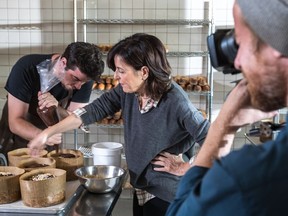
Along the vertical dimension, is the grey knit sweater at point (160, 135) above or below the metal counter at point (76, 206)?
above

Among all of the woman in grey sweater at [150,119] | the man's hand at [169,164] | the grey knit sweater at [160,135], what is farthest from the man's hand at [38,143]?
the man's hand at [169,164]

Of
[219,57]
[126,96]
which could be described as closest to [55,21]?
[126,96]

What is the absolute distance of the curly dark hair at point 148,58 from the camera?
5.50 ft

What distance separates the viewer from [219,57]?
33.1 inches

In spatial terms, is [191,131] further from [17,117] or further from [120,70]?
[17,117]

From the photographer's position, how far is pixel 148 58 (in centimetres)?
168

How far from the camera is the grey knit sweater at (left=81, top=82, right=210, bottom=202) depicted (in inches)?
63.4

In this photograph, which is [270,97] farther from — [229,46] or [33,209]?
[33,209]

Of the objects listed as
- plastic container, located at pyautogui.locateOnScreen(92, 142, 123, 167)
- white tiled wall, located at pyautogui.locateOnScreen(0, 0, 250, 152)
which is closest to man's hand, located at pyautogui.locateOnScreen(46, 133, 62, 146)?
plastic container, located at pyautogui.locateOnScreen(92, 142, 123, 167)

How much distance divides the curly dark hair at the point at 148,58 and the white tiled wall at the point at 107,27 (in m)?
1.80

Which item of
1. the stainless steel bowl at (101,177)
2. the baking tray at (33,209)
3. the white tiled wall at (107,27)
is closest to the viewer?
the baking tray at (33,209)

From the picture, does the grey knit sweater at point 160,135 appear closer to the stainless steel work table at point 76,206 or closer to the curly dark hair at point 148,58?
the curly dark hair at point 148,58

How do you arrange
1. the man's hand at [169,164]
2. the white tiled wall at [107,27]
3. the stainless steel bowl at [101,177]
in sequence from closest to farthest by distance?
the stainless steel bowl at [101,177] < the man's hand at [169,164] < the white tiled wall at [107,27]

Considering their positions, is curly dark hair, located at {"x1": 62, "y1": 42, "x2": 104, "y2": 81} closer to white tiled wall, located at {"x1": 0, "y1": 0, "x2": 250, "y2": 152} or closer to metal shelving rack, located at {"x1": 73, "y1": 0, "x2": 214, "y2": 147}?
metal shelving rack, located at {"x1": 73, "y1": 0, "x2": 214, "y2": 147}
